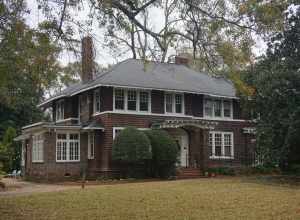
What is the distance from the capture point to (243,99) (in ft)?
87.5

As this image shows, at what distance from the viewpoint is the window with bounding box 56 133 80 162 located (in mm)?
29406

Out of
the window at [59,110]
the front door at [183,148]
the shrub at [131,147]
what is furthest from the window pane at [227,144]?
the window at [59,110]

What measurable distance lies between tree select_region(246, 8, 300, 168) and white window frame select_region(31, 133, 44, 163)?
42.0 feet

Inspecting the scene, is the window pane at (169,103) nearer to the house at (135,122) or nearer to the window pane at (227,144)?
the house at (135,122)

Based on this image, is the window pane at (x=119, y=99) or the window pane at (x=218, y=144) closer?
the window pane at (x=119, y=99)

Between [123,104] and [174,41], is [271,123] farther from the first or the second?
[174,41]

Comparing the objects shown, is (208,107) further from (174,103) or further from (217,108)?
(174,103)

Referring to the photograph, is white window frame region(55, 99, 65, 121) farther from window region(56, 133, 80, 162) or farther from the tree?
the tree

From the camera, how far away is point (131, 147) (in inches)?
1065

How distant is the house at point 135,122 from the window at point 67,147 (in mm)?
42

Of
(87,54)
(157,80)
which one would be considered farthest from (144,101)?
(87,54)

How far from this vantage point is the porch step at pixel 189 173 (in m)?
29.8

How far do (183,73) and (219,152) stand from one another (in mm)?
6254

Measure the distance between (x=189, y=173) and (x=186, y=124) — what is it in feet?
10.3
